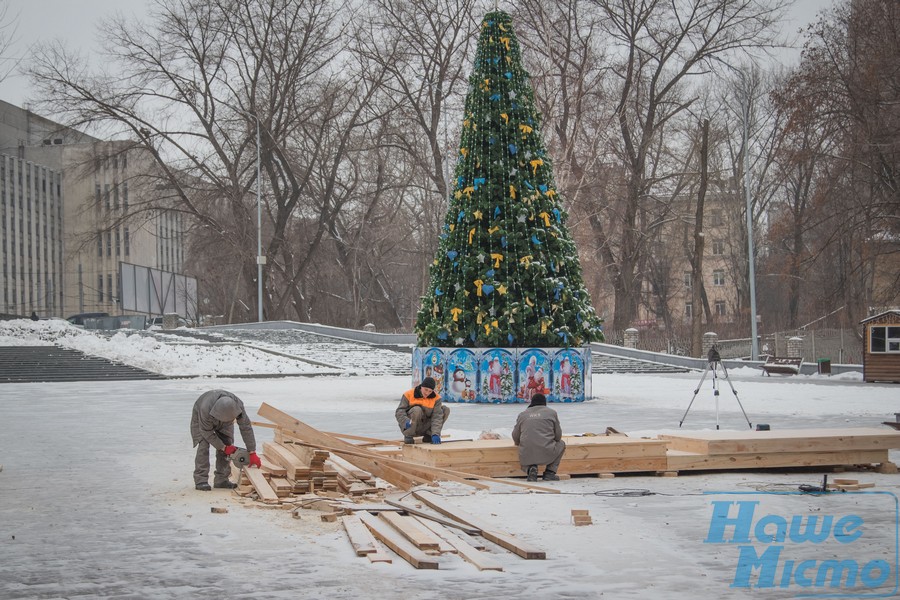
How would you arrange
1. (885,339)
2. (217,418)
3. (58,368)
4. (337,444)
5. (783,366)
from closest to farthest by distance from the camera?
(217,418), (337,444), (885,339), (58,368), (783,366)

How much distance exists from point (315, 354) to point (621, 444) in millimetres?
32178

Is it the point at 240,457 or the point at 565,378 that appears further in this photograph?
the point at 565,378

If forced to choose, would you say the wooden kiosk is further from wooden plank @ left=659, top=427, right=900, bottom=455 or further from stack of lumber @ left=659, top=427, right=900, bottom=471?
stack of lumber @ left=659, top=427, right=900, bottom=471

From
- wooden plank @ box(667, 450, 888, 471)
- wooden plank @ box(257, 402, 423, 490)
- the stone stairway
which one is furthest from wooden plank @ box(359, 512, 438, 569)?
the stone stairway

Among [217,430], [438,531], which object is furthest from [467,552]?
[217,430]

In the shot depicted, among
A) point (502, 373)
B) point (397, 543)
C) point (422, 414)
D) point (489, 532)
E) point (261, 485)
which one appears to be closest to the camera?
point (397, 543)

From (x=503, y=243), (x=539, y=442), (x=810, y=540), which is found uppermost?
(x=503, y=243)

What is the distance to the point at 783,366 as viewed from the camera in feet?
128

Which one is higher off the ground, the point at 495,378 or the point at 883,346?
the point at 883,346

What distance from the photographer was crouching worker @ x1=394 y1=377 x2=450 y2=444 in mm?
13961

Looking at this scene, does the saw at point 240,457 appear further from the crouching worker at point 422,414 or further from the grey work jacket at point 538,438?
the grey work jacket at point 538,438

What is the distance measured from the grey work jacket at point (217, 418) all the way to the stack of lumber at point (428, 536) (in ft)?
7.69

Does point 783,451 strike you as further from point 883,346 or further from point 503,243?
point 883,346

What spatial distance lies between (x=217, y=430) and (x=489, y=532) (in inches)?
165
